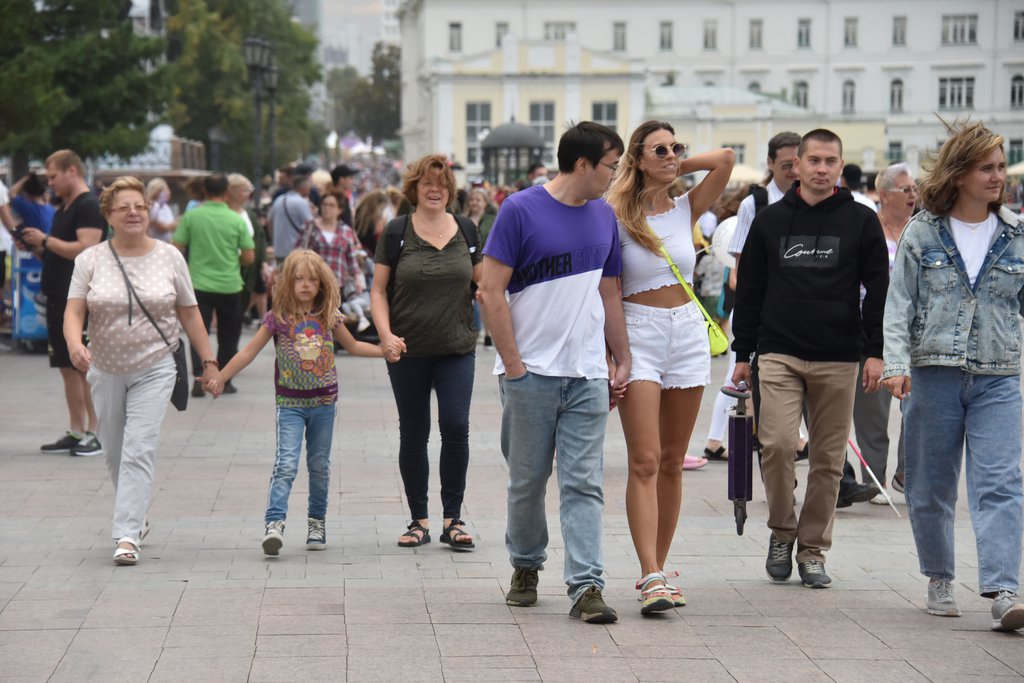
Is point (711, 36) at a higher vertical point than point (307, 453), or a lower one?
higher

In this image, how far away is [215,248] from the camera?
1348cm

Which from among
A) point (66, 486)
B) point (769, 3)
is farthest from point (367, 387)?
point (769, 3)

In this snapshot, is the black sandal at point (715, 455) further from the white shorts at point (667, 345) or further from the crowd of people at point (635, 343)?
the white shorts at point (667, 345)

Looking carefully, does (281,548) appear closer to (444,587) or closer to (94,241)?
(444,587)

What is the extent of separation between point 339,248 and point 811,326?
8.74 metres

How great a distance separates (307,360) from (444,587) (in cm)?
141

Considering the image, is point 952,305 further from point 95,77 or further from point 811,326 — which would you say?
point 95,77

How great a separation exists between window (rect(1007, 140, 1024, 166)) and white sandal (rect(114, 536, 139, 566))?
95766 millimetres

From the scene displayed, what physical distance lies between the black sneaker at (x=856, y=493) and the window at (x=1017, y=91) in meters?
97.0

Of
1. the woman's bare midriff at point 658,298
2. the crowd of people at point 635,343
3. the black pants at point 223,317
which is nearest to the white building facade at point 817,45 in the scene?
the black pants at point 223,317

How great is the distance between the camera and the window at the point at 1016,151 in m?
97.3

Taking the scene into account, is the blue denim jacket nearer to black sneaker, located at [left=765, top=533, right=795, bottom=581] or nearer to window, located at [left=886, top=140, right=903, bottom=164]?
black sneaker, located at [left=765, top=533, right=795, bottom=581]

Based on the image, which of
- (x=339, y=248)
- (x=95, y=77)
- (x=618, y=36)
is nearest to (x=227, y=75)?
(x=95, y=77)

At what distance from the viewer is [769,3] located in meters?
99.2
